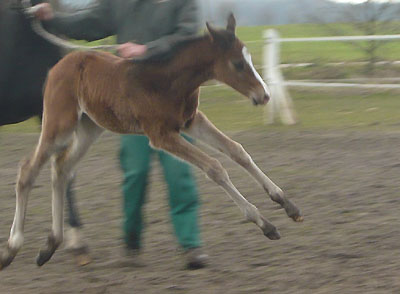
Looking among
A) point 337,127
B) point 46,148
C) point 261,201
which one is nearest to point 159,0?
point 46,148

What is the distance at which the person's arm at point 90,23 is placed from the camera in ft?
15.9

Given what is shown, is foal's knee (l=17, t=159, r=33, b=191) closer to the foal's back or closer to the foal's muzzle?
the foal's back

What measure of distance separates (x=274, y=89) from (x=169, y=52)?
6929 millimetres

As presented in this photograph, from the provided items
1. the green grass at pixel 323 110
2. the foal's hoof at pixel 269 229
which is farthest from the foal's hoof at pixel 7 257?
the green grass at pixel 323 110

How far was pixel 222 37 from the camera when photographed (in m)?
4.20

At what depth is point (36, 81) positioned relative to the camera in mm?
5367

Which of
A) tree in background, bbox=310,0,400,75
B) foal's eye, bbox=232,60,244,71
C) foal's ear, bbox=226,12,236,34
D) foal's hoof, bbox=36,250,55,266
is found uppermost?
foal's ear, bbox=226,12,236,34

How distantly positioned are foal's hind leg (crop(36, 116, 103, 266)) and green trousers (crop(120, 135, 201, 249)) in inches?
8.7

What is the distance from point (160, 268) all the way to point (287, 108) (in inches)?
251

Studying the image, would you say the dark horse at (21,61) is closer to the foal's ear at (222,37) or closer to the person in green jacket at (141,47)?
the person in green jacket at (141,47)

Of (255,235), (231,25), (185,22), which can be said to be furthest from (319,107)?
(231,25)

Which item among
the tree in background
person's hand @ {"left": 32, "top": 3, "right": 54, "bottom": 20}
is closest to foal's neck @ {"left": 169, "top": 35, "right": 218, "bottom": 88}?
person's hand @ {"left": 32, "top": 3, "right": 54, "bottom": 20}

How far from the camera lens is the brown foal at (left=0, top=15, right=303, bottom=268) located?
165 inches

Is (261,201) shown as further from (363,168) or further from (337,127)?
(337,127)
